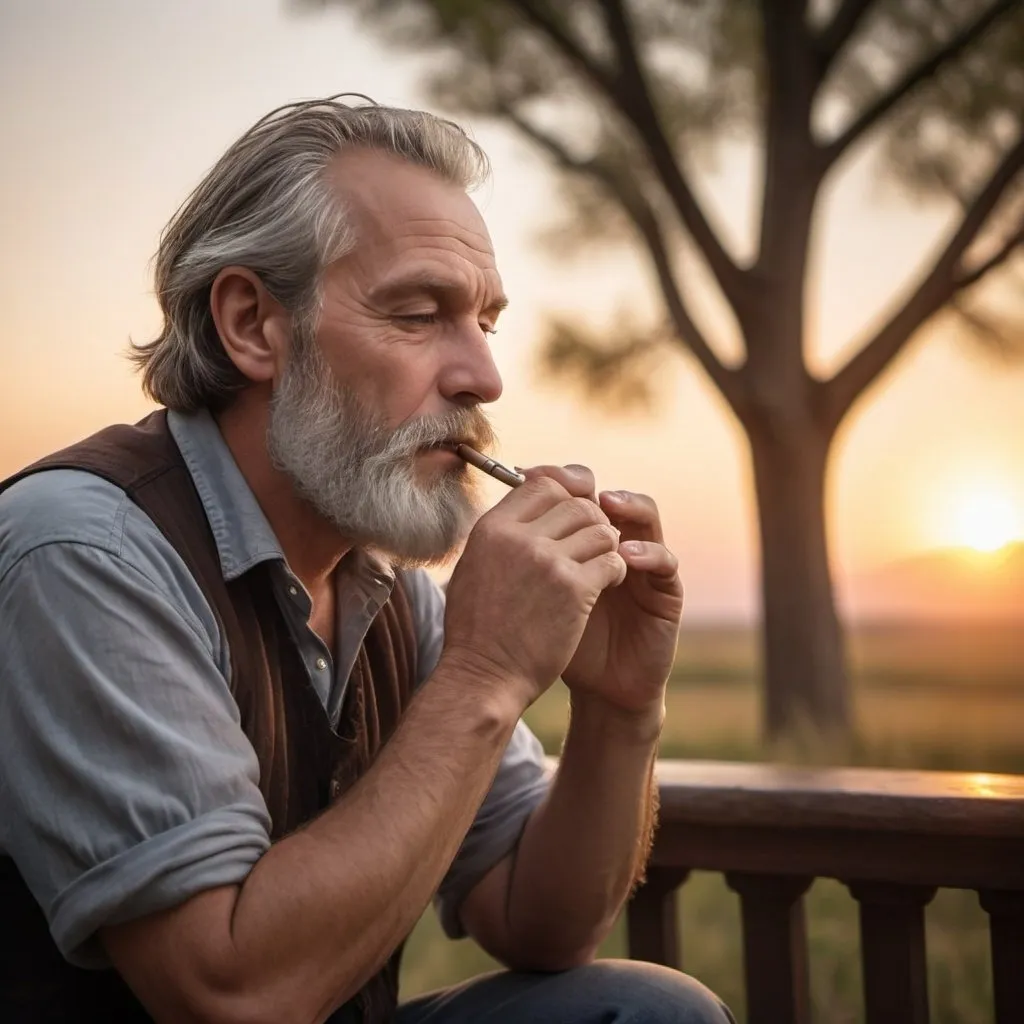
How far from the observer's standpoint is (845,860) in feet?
6.28

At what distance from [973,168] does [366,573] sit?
204 inches

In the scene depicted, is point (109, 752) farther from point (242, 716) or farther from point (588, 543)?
point (588, 543)

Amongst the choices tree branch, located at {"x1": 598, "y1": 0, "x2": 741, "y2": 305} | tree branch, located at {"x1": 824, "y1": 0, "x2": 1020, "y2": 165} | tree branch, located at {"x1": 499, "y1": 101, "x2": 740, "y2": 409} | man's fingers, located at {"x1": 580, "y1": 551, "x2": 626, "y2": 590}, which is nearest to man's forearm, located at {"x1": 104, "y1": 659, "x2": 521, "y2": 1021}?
man's fingers, located at {"x1": 580, "y1": 551, "x2": 626, "y2": 590}

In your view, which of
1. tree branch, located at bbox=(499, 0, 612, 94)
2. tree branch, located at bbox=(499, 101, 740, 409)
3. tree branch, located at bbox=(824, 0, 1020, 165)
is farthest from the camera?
tree branch, located at bbox=(499, 0, 612, 94)

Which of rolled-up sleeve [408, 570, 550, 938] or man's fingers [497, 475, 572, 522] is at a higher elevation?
man's fingers [497, 475, 572, 522]

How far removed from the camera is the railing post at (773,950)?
2.02 m

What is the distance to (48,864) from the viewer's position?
54.1 inches

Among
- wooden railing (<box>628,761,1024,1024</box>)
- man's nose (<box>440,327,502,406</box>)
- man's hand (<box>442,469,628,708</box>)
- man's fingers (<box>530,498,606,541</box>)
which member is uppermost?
man's nose (<box>440,327,502,406</box>)

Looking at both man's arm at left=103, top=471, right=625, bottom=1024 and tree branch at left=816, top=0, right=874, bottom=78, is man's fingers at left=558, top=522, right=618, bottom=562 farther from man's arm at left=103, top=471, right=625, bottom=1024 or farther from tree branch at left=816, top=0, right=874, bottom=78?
tree branch at left=816, top=0, right=874, bottom=78

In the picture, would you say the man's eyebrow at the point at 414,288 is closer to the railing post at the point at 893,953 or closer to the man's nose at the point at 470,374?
the man's nose at the point at 470,374

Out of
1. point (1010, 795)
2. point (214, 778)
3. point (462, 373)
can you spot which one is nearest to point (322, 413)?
point (462, 373)

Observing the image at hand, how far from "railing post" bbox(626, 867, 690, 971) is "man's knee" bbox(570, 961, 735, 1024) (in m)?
0.25

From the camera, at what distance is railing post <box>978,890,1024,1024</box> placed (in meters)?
1.85

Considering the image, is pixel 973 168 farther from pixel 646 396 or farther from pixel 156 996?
pixel 156 996
